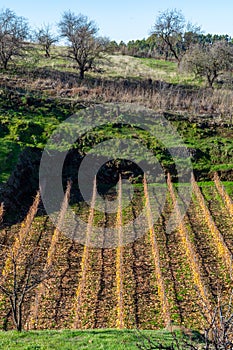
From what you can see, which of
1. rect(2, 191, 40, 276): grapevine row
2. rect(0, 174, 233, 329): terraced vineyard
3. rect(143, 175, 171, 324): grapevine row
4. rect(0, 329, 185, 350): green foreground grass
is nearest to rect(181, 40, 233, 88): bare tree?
rect(0, 174, 233, 329): terraced vineyard

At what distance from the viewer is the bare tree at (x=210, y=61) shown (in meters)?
44.9

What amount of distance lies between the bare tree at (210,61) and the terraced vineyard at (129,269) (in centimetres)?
2509

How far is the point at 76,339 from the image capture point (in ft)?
37.7

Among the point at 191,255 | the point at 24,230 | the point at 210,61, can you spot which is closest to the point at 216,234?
the point at 191,255

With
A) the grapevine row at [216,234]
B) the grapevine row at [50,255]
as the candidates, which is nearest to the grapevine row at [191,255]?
the grapevine row at [216,234]

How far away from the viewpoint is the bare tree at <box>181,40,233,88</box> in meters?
44.9

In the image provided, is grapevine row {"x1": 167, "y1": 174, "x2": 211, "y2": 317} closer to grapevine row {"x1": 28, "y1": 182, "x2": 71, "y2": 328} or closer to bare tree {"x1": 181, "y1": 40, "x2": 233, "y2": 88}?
grapevine row {"x1": 28, "y1": 182, "x2": 71, "y2": 328}

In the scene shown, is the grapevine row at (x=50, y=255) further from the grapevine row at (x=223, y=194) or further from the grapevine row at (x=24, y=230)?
the grapevine row at (x=223, y=194)

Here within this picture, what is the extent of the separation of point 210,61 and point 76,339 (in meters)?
38.3

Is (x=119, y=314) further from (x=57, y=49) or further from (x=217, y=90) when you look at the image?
(x=57, y=49)

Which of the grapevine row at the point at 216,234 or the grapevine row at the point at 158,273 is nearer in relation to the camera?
the grapevine row at the point at 158,273

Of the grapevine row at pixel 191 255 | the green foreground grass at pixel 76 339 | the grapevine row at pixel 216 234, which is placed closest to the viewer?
the green foreground grass at pixel 76 339

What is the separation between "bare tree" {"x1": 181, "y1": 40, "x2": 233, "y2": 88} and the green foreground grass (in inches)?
1436

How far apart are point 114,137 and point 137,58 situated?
32.7 m
